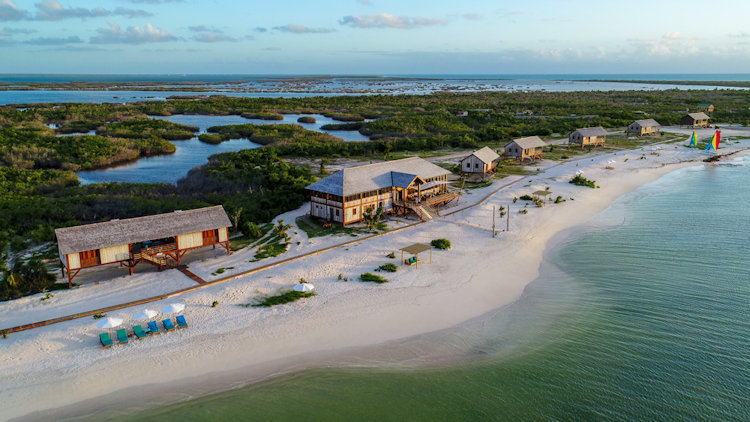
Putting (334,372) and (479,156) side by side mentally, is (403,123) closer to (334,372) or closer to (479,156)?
(479,156)

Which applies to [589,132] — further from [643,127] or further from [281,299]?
[281,299]

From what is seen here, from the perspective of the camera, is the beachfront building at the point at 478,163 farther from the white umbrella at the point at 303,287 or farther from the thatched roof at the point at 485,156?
the white umbrella at the point at 303,287

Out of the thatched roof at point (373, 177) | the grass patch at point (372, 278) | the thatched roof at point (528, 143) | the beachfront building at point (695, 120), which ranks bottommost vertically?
the grass patch at point (372, 278)

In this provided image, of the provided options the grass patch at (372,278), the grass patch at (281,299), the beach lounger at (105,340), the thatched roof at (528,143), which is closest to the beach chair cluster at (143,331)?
the beach lounger at (105,340)

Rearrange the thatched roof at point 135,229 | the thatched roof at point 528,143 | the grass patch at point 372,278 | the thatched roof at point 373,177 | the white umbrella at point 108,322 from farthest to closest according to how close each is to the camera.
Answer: the thatched roof at point 528,143 < the thatched roof at point 373,177 < the grass patch at point 372,278 < the thatched roof at point 135,229 < the white umbrella at point 108,322

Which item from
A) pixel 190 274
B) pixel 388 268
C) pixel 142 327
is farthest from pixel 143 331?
pixel 388 268

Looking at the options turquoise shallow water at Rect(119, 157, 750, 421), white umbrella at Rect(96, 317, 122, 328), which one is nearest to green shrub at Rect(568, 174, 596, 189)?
turquoise shallow water at Rect(119, 157, 750, 421)

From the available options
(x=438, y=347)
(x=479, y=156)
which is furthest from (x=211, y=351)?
(x=479, y=156)
